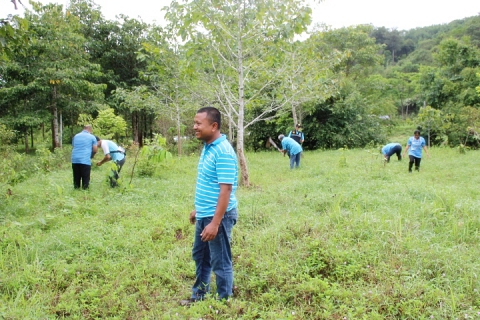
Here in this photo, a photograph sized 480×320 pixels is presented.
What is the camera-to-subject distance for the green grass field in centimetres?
282

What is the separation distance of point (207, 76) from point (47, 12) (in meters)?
10.9

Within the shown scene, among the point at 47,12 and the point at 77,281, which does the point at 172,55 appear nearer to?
the point at 47,12

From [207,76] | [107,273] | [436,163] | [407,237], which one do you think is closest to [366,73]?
[436,163]

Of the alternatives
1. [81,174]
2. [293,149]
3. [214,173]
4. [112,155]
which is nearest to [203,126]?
[214,173]

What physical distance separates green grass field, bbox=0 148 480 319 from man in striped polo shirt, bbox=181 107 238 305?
37 centimetres

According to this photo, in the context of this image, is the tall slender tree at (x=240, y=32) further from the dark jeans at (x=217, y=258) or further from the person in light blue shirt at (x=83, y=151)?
the dark jeans at (x=217, y=258)

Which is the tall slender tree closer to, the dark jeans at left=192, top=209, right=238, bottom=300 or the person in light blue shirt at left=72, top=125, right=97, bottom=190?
the person in light blue shirt at left=72, top=125, right=97, bottom=190

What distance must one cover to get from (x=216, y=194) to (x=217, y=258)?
1.81ft

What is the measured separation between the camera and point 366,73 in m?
24.1

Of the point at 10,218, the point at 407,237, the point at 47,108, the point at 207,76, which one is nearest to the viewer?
the point at 407,237

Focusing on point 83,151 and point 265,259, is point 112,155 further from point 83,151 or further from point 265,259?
point 265,259

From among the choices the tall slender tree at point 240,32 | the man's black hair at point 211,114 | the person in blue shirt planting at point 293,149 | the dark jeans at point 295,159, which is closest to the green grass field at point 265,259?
the man's black hair at point 211,114

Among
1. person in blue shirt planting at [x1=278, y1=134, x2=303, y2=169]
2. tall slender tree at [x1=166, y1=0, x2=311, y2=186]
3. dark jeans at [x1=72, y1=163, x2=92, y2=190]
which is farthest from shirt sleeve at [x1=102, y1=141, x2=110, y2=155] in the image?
person in blue shirt planting at [x1=278, y1=134, x2=303, y2=169]

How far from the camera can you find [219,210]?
101 inches
